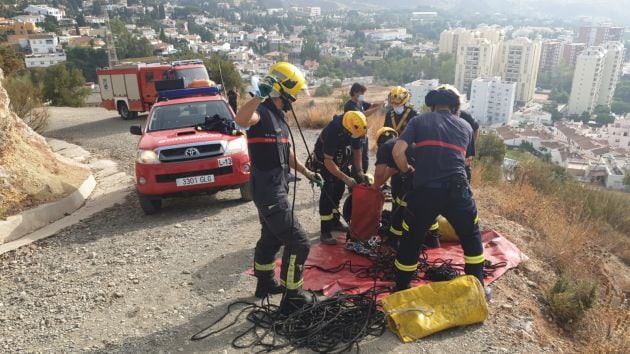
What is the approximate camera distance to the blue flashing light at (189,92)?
27.0 feet

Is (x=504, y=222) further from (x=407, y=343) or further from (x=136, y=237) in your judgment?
(x=136, y=237)

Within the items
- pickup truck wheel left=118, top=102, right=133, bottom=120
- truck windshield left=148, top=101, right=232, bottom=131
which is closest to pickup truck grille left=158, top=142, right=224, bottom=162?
truck windshield left=148, top=101, right=232, bottom=131

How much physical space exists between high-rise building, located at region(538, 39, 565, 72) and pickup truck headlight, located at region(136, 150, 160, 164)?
4570 inches

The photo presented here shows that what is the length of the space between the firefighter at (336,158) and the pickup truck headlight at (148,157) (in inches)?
90.1

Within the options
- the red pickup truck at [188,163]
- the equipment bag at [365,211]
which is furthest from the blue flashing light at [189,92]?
the equipment bag at [365,211]

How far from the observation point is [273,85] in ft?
10.5

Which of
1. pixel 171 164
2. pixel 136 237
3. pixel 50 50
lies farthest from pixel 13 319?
pixel 50 50

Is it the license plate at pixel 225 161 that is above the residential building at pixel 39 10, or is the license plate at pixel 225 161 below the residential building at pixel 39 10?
below

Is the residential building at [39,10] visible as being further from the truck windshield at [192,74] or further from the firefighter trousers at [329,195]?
Result: the firefighter trousers at [329,195]

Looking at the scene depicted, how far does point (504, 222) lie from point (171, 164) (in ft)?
15.1

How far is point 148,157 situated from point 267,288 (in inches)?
119

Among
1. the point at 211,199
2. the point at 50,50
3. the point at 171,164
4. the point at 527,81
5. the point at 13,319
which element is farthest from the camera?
the point at 527,81

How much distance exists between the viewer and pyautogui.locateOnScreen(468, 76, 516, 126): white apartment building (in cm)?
6938

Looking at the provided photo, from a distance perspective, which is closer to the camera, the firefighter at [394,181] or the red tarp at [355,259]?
the red tarp at [355,259]
